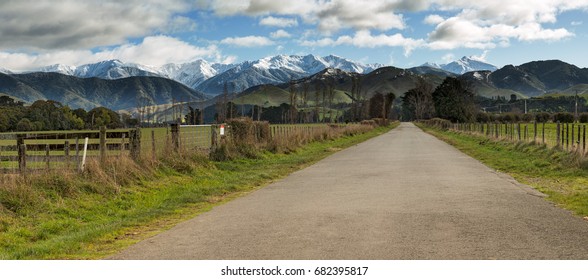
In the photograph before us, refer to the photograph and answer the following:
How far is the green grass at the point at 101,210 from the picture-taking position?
816cm

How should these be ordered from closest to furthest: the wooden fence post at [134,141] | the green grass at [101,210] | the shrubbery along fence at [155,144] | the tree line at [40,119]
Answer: the green grass at [101,210] → the shrubbery along fence at [155,144] → the wooden fence post at [134,141] → the tree line at [40,119]

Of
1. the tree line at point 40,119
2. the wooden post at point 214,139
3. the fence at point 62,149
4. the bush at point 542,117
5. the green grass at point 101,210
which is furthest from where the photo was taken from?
the bush at point 542,117

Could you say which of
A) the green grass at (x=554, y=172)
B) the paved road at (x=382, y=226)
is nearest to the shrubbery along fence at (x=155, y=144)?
the paved road at (x=382, y=226)

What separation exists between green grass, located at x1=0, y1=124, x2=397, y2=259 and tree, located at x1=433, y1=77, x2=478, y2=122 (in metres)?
83.5

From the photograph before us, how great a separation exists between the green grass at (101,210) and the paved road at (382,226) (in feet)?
2.42

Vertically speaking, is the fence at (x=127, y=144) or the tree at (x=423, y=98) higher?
the tree at (x=423, y=98)

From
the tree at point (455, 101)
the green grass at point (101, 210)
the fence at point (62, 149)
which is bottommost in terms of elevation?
the green grass at point (101, 210)

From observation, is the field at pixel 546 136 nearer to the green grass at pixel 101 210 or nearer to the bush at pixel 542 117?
the green grass at pixel 101 210

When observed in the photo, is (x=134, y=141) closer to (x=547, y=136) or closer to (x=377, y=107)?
(x=547, y=136)

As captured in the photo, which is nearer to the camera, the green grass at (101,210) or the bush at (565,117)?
the green grass at (101,210)

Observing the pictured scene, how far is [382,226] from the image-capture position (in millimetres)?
8633

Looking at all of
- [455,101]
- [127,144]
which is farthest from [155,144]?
[455,101]

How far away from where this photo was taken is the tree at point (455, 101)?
95.1 m
